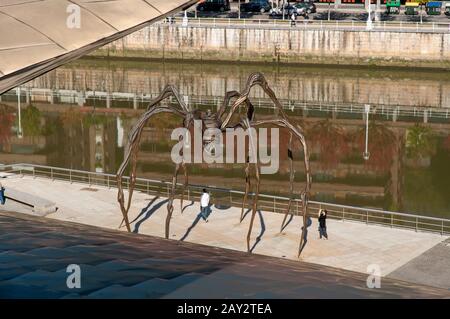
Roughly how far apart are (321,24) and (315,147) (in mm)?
21568

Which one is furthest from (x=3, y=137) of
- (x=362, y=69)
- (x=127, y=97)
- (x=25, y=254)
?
(x=25, y=254)

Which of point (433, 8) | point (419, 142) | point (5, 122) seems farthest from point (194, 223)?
point (433, 8)

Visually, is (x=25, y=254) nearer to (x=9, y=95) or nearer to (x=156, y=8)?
(x=156, y=8)

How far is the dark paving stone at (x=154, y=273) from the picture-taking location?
24.2 feet

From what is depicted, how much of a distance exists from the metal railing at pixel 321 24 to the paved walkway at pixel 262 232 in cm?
3193

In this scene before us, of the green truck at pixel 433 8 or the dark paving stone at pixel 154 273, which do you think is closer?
the dark paving stone at pixel 154 273

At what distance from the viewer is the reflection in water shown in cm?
2772

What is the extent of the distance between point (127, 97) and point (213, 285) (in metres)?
35.5

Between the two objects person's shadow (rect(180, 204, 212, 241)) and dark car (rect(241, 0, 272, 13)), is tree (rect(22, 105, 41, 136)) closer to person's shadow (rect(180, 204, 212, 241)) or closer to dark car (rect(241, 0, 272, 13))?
person's shadow (rect(180, 204, 212, 241))

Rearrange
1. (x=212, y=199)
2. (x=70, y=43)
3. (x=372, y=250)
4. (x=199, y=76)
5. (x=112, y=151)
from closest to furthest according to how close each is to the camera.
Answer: (x=70, y=43), (x=372, y=250), (x=212, y=199), (x=112, y=151), (x=199, y=76)

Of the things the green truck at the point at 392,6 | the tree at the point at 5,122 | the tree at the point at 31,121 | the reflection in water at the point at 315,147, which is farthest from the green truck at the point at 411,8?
the tree at the point at 5,122

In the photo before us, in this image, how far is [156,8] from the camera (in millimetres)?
10672

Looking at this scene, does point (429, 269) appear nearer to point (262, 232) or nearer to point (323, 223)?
point (323, 223)

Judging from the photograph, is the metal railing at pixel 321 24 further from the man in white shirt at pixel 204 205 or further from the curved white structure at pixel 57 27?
the curved white structure at pixel 57 27
